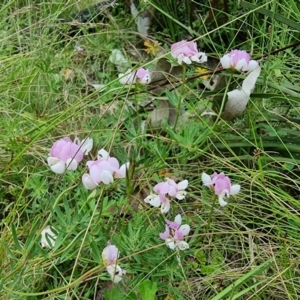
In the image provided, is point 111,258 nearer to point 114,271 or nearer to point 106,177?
point 114,271

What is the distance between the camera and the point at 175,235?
98cm

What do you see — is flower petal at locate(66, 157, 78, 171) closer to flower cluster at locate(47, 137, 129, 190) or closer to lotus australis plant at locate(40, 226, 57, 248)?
flower cluster at locate(47, 137, 129, 190)

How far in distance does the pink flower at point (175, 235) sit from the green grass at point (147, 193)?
16mm

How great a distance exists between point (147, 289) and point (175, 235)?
0.32 ft

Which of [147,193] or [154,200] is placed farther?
[147,193]

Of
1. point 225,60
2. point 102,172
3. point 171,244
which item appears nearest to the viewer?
point 102,172

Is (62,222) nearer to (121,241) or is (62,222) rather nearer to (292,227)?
(121,241)

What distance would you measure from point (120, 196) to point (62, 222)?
216mm

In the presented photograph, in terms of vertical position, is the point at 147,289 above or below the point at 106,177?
below

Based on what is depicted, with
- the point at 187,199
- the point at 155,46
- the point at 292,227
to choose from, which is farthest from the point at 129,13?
the point at 292,227

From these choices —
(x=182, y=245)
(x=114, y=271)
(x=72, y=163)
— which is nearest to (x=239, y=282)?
(x=182, y=245)

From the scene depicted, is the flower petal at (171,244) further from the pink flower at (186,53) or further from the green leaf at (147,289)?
the pink flower at (186,53)

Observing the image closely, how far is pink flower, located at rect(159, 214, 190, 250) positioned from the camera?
974mm

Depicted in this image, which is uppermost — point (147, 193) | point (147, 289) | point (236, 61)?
point (236, 61)
